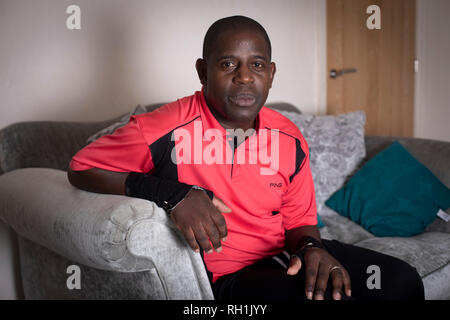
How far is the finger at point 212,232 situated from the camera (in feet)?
2.94

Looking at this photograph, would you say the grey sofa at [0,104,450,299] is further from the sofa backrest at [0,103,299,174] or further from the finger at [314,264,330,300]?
the finger at [314,264,330,300]

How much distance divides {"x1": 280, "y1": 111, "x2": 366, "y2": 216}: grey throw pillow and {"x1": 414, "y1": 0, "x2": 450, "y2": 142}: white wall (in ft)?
6.64

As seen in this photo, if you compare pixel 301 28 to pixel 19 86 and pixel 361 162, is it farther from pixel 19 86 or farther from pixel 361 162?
pixel 19 86

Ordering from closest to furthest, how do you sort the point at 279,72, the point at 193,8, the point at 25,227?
the point at 25,227 → the point at 193,8 → the point at 279,72

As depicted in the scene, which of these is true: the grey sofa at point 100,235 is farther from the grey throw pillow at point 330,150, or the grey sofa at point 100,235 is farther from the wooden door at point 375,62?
the wooden door at point 375,62

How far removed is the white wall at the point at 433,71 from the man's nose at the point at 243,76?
309cm

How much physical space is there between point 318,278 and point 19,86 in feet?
4.82

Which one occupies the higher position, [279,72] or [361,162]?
[279,72]

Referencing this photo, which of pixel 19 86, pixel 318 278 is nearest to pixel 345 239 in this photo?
pixel 318 278

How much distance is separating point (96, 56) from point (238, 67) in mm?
1083

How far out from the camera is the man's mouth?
109 cm

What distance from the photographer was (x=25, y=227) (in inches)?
46.9

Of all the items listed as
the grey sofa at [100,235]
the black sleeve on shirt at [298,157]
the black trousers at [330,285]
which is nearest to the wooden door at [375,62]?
the grey sofa at [100,235]

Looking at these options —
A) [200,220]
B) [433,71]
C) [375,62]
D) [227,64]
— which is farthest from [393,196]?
[433,71]
